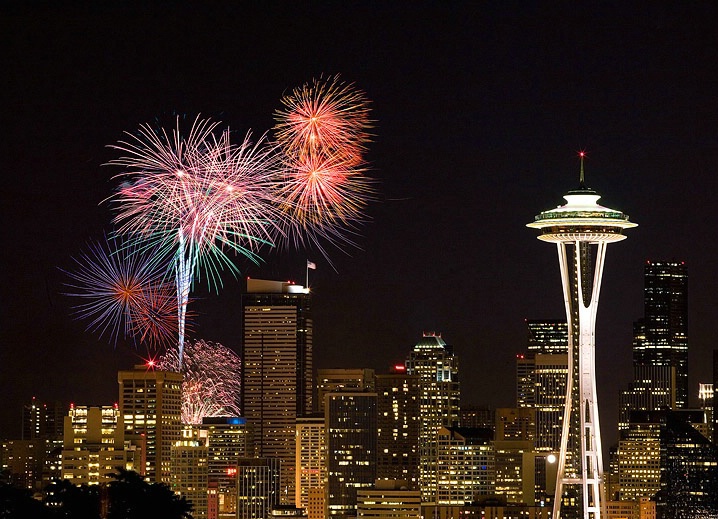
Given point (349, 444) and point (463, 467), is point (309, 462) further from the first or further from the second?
point (463, 467)

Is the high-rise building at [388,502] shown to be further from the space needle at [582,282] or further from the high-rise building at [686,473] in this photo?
the space needle at [582,282]

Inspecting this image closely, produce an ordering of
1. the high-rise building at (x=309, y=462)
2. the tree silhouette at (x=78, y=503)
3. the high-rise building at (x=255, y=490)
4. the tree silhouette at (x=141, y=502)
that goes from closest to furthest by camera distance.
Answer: the tree silhouette at (x=78, y=503), the tree silhouette at (x=141, y=502), the high-rise building at (x=255, y=490), the high-rise building at (x=309, y=462)

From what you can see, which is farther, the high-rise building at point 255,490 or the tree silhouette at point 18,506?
the high-rise building at point 255,490

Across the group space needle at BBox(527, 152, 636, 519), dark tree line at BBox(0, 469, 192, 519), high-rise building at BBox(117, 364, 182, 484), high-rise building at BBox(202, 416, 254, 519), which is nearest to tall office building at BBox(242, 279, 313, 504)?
high-rise building at BBox(202, 416, 254, 519)

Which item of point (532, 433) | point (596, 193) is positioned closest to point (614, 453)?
point (532, 433)

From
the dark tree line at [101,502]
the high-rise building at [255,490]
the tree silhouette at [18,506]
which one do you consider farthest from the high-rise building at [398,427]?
the tree silhouette at [18,506]

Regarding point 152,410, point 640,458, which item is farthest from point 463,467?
point 152,410

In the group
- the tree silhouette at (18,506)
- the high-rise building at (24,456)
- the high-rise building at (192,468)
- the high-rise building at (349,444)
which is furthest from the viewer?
the high-rise building at (349,444)

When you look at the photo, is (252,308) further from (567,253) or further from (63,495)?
(63,495)
